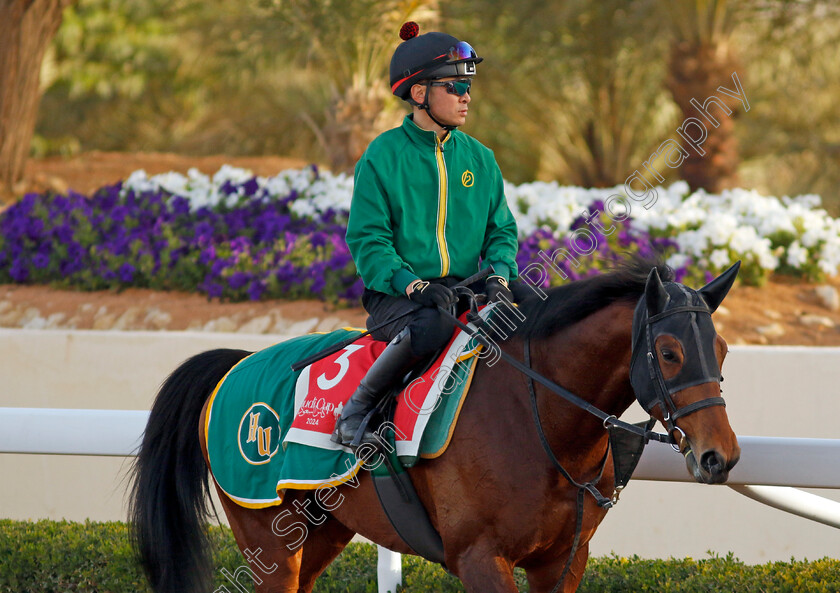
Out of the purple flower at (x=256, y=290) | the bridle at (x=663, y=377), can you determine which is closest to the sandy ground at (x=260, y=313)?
the purple flower at (x=256, y=290)

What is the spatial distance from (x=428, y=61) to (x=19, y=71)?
662cm

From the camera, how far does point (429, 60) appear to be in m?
3.14

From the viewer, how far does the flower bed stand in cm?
636

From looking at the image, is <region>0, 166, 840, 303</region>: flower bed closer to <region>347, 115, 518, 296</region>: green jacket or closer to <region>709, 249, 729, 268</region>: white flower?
<region>709, 249, 729, 268</region>: white flower

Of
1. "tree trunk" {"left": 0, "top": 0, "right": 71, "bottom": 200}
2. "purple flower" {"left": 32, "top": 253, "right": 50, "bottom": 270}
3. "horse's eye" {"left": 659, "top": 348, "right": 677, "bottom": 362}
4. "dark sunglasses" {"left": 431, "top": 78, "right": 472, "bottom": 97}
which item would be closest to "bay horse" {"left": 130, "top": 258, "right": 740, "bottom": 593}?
"horse's eye" {"left": 659, "top": 348, "right": 677, "bottom": 362}

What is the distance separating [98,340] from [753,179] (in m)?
14.8

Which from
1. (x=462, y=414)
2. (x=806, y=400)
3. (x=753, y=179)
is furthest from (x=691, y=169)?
(x=753, y=179)

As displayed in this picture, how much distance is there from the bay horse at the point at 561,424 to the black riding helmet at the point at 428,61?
30.8 inches

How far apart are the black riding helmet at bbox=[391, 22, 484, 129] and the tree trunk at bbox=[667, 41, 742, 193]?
19.9 ft

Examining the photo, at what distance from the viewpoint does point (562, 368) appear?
2865mm

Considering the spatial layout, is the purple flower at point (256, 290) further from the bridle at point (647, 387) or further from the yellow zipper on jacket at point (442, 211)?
the bridle at point (647, 387)

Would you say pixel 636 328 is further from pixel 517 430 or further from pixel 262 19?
pixel 262 19

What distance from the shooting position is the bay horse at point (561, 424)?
8.19ft

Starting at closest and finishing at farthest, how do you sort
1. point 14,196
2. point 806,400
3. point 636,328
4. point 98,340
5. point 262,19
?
point 636,328
point 806,400
point 98,340
point 14,196
point 262,19
